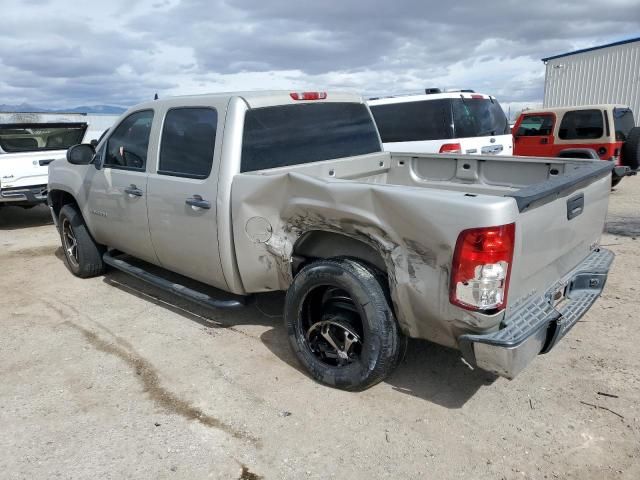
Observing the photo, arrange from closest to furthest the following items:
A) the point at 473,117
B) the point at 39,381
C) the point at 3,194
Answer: the point at 39,381, the point at 473,117, the point at 3,194

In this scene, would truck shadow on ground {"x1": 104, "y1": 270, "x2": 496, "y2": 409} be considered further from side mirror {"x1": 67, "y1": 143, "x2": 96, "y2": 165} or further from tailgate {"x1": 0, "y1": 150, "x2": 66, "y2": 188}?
tailgate {"x1": 0, "y1": 150, "x2": 66, "y2": 188}

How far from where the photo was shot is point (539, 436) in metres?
2.84

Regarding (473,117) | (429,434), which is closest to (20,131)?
(473,117)

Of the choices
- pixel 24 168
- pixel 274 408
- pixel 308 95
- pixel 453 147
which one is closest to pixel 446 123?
pixel 453 147

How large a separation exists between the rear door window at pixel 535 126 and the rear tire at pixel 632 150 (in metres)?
1.49

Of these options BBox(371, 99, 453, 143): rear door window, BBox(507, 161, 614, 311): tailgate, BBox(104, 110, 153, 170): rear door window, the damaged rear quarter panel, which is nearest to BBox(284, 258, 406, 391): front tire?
the damaged rear quarter panel

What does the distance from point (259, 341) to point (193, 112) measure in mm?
1856

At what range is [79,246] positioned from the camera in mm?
5535

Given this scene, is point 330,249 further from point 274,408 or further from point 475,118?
point 475,118

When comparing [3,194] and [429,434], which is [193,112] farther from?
[3,194]

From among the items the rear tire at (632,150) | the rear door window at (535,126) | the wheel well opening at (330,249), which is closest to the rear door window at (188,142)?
the wheel well opening at (330,249)

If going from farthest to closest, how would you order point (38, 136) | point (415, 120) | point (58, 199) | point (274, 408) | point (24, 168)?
point (38, 136), point (24, 168), point (415, 120), point (58, 199), point (274, 408)

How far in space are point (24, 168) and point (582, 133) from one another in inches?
408

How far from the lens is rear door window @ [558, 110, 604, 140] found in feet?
33.2
